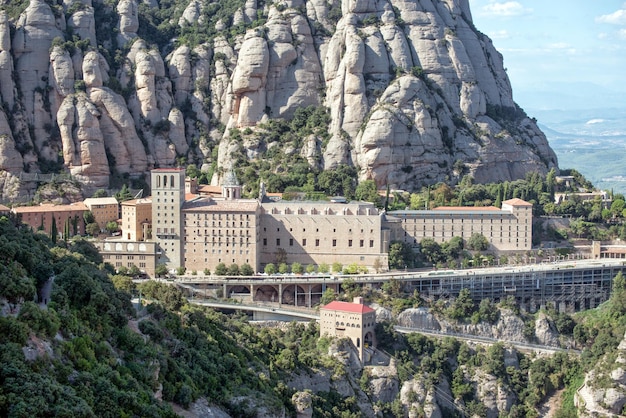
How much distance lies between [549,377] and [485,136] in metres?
34.3

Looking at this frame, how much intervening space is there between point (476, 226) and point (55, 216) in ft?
104

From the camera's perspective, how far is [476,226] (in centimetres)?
7975

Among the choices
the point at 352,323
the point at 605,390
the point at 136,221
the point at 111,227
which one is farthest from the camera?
the point at 111,227

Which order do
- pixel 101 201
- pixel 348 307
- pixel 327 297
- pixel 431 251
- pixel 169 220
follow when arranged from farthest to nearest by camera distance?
1. pixel 101 201
2. pixel 431 251
3. pixel 169 220
4. pixel 327 297
5. pixel 348 307

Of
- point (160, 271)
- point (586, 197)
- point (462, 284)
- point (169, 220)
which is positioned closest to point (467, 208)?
point (462, 284)

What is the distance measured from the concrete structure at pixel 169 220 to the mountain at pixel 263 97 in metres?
15.4

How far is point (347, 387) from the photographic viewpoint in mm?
59656

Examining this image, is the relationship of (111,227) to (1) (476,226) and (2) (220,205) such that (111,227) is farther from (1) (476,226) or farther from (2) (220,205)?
(1) (476,226)

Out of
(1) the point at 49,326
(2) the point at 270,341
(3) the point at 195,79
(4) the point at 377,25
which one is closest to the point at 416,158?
(4) the point at 377,25

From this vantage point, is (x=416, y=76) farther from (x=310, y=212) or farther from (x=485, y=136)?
(x=310, y=212)

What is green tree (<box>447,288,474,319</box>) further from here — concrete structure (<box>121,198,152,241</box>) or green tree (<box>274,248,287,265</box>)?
concrete structure (<box>121,198,152,241</box>)

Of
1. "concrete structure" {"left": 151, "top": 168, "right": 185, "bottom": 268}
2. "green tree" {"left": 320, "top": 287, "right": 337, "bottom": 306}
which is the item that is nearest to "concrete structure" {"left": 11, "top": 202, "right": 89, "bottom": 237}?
"concrete structure" {"left": 151, "top": 168, "right": 185, "bottom": 268}

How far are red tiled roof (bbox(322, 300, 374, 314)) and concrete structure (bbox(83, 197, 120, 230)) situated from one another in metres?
23.7

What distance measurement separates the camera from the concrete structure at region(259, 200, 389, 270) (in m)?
76.4
